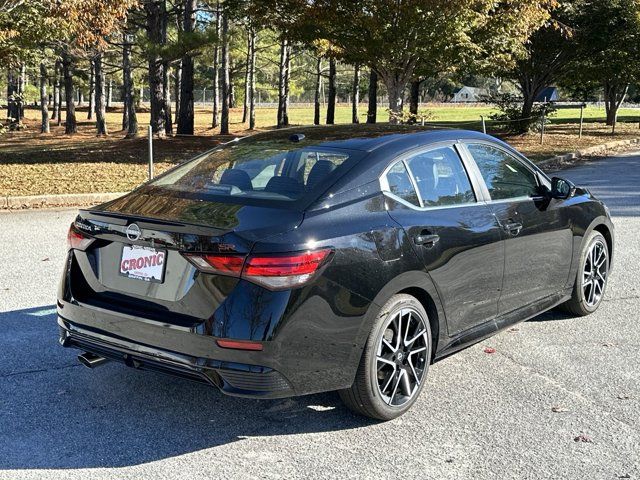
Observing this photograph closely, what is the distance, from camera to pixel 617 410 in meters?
4.29

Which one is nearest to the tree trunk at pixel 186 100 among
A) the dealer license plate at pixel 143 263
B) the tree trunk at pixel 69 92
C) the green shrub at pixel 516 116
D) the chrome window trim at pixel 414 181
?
the tree trunk at pixel 69 92

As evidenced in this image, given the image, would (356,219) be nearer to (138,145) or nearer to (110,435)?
(110,435)

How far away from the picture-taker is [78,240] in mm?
4172

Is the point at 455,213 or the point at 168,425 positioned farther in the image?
the point at 455,213

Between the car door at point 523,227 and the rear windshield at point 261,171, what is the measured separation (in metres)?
1.18

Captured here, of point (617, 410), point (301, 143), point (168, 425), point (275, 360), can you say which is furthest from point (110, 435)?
point (617, 410)

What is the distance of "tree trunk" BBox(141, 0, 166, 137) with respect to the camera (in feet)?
75.0

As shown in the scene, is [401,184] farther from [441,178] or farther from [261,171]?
[261,171]

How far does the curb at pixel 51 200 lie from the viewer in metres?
11.7

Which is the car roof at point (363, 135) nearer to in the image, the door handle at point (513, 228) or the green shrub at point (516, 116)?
the door handle at point (513, 228)

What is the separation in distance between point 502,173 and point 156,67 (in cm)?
2051

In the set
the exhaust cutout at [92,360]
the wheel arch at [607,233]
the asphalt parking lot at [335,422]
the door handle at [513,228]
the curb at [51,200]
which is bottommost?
the asphalt parking lot at [335,422]

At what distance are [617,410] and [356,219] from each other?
1925 millimetres

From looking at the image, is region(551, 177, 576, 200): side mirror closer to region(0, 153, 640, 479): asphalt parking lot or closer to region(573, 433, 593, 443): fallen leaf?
region(0, 153, 640, 479): asphalt parking lot
